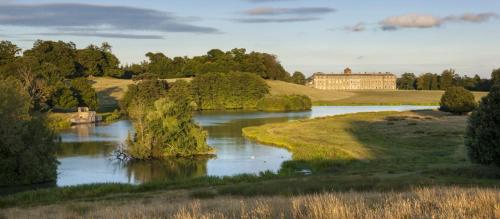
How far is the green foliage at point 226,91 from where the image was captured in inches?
6053

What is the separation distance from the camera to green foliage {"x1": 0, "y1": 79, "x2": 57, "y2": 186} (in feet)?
135

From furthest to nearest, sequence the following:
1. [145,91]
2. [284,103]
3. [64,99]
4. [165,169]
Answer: [284,103] → [145,91] → [64,99] → [165,169]

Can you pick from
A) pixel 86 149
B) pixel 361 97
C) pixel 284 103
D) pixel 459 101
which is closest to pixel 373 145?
pixel 86 149

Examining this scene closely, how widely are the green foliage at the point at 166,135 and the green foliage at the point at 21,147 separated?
9687 millimetres

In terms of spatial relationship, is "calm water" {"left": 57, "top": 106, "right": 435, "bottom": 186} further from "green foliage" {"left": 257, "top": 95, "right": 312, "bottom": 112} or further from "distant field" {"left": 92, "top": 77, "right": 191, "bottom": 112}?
"distant field" {"left": 92, "top": 77, "right": 191, "bottom": 112}

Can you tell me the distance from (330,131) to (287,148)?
11826mm

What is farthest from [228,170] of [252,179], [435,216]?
[435,216]

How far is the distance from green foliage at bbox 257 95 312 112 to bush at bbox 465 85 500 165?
10523cm

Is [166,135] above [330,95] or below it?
below

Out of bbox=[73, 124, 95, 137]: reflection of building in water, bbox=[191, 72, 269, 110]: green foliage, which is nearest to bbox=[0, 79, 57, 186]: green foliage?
bbox=[73, 124, 95, 137]: reflection of building in water

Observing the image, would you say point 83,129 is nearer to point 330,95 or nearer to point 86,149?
point 86,149

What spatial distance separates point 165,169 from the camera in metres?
46.4

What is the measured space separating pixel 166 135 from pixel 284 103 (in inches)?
3437

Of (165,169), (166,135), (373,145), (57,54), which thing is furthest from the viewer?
(57,54)
